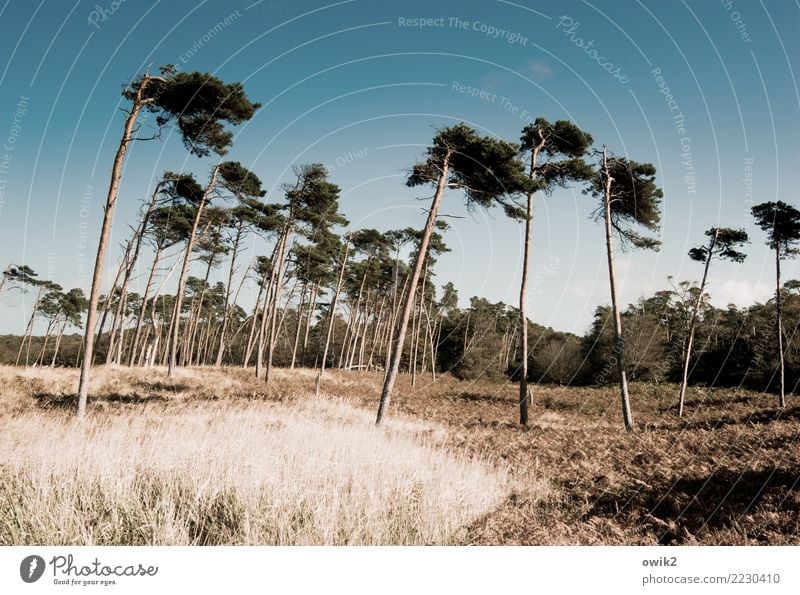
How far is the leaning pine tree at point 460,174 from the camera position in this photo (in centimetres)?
1169

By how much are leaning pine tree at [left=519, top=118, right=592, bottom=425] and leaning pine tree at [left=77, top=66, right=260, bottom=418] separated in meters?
10.6

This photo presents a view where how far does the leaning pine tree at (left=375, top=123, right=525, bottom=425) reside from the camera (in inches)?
460

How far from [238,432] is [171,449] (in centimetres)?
242

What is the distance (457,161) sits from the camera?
12656 millimetres

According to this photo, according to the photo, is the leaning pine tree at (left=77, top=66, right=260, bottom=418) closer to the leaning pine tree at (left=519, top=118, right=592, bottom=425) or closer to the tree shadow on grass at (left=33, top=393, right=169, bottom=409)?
the tree shadow on grass at (left=33, top=393, right=169, bottom=409)

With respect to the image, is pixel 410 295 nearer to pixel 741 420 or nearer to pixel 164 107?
pixel 164 107

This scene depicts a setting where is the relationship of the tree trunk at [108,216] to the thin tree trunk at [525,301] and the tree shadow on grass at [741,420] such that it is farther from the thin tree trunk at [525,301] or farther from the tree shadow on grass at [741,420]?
the tree shadow on grass at [741,420]

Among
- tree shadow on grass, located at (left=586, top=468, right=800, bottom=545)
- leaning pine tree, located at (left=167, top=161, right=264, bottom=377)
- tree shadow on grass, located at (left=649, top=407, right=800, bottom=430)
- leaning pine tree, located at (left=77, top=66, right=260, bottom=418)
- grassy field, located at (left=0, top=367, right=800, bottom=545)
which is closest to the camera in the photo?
grassy field, located at (left=0, top=367, right=800, bottom=545)

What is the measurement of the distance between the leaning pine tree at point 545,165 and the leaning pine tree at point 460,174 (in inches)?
109

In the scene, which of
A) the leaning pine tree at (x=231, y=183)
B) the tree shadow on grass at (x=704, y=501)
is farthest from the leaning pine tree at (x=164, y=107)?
the tree shadow on grass at (x=704, y=501)

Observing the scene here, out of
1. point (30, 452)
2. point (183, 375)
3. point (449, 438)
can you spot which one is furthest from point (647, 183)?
point (183, 375)

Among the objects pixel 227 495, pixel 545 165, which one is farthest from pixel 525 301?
pixel 227 495

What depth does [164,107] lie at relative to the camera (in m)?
10.2

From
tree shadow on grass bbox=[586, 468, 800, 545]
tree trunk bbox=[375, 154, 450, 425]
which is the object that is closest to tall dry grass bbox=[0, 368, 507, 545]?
tree shadow on grass bbox=[586, 468, 800, 545]
